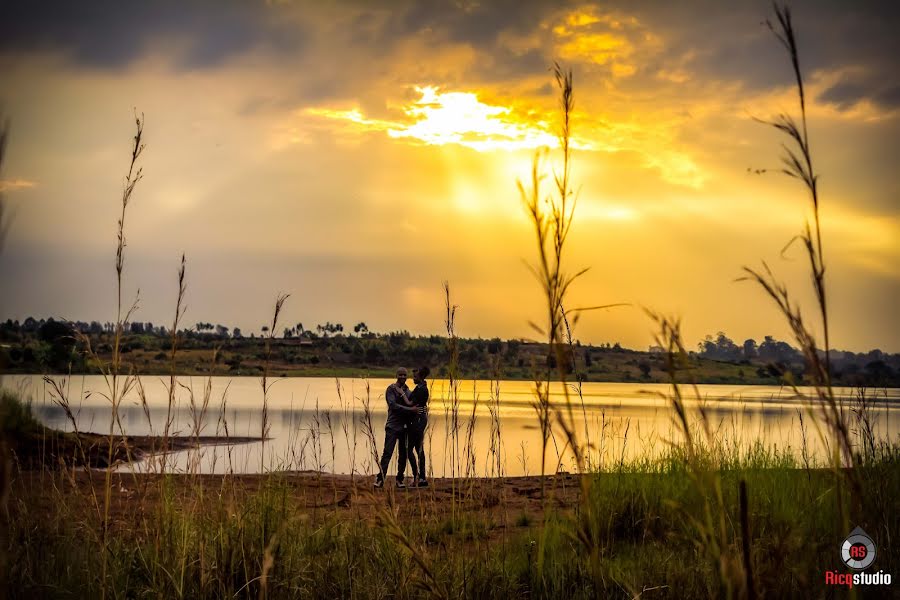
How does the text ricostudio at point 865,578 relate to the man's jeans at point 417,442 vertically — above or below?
above

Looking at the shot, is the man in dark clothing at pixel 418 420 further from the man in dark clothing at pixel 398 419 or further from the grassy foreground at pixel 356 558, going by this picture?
the grassy foreground at pixel 356 558

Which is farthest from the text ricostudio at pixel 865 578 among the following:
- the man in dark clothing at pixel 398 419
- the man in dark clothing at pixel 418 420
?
Result: the man in dark clothing at pixel 398 419

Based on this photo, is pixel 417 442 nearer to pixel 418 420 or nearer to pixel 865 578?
pixel 418 420

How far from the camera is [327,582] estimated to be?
4926 millimetres

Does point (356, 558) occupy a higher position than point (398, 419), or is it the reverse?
point (398, 419)

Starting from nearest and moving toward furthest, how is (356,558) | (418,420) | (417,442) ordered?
(356,558) < (417,442) < (418,420)

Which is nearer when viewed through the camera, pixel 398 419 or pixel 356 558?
pixel 356 558

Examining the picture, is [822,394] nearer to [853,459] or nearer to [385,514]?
[853,459]

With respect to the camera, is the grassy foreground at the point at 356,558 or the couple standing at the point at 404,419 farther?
the couple standing at the point at 404,419

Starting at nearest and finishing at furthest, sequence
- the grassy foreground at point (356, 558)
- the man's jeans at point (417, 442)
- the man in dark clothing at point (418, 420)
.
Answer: the grassy foreground at point (356, 558), the man's jeans at point (417, 442), the man in dark clothing at point (418, 420)

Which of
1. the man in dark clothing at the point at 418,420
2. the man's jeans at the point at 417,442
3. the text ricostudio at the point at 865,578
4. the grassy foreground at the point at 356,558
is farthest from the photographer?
the man in dark clothing at the point at 418,420

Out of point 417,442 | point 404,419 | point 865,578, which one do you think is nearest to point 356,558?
point 865,578

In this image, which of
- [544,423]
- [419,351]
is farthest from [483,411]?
[419,351]

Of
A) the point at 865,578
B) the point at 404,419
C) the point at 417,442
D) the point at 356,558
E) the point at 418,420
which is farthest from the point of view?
the point at 404,419
